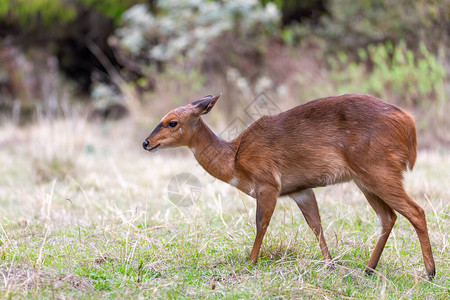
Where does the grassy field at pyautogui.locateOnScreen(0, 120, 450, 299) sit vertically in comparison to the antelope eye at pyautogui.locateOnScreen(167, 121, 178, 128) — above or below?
below

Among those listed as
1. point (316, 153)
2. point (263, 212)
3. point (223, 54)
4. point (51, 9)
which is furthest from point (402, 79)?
point (51, 9)

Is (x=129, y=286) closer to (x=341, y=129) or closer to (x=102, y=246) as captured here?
(x=102, y=246)

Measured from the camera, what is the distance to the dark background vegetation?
10.7 meters

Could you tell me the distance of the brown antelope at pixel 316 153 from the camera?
3.73m

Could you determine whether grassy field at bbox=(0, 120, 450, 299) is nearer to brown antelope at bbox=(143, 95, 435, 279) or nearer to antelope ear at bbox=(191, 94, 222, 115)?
brown antelope at bbox=(143, 95, 435, 279)

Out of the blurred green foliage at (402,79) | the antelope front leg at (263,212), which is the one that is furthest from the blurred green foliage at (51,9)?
the antelope front leg at (263,212)

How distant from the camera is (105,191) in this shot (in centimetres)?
693

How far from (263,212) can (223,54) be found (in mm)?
9183

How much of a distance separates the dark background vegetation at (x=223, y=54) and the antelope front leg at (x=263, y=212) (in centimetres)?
→ 563

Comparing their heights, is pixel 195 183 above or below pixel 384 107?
below

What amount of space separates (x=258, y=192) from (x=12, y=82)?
49.1ft

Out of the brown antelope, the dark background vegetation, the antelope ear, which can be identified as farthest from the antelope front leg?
the dark background vegetation

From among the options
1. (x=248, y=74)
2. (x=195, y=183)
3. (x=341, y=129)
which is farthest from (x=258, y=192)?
(x=248, y=74)

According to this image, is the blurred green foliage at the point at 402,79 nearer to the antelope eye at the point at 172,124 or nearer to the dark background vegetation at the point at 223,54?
the dark background vegetation at the point at 223,54
